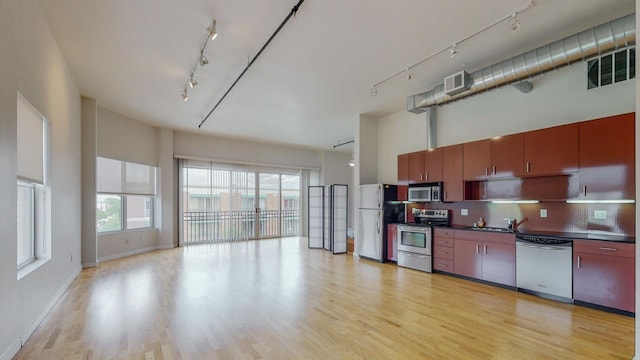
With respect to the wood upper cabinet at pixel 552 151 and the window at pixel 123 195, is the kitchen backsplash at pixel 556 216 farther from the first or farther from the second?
the window at pixel 123 195

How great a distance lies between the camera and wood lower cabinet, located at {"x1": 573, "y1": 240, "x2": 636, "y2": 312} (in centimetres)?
336

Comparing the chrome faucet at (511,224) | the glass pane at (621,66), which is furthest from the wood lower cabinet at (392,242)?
the glass pane at (621,66)

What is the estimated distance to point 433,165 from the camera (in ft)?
18.6

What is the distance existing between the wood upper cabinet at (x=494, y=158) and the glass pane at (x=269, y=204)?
264 inches

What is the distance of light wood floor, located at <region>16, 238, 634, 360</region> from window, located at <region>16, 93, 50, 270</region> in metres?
0.81

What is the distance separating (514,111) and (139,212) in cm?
834

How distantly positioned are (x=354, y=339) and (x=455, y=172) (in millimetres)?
3565

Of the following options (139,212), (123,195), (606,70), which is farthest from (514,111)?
(139,212)

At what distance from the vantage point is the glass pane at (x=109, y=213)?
21.5 feet

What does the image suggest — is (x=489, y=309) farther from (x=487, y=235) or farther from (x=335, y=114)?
(x=335, y=114)

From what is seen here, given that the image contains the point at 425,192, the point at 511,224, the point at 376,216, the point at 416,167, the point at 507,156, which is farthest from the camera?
the point at 376,216

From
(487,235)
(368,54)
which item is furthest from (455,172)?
(368,54)

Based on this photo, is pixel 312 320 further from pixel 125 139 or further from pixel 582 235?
pixel 125 139

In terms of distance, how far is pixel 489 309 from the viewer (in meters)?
3.65
